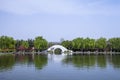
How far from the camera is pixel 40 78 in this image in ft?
70.8

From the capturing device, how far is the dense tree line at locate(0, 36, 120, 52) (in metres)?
84.9

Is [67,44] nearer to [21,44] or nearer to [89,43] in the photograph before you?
[89,43]

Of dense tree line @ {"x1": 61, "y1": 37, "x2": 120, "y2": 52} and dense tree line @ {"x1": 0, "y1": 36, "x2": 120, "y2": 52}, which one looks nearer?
dense tree line @ {"x1": 0, "y1": 36, "x2": 120, "y2": 52}

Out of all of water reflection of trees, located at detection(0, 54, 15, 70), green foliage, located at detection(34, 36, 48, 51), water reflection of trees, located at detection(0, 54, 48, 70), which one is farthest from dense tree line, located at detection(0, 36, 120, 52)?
water reflection of trees, located at detection(0, 54, 15, 70)

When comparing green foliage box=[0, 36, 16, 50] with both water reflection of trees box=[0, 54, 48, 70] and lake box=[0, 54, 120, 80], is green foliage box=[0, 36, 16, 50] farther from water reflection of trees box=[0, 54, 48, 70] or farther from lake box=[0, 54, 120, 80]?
lake box=[0, 54, 120, 80]

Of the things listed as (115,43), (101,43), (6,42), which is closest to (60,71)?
(6,42)

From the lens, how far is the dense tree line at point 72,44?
84856 millimetres

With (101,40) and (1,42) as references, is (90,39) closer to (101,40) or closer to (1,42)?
(101,40)

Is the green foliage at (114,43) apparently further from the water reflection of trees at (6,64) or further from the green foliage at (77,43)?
the water reflection of trees at (6,64)

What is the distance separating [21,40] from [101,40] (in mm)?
Answer: 26451

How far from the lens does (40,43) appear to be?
89.6 metres

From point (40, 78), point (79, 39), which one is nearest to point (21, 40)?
point (79, 39)

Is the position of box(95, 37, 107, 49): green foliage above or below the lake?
above

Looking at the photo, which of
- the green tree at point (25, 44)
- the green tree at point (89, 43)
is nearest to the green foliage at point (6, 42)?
the green tree at point (25, 44)
